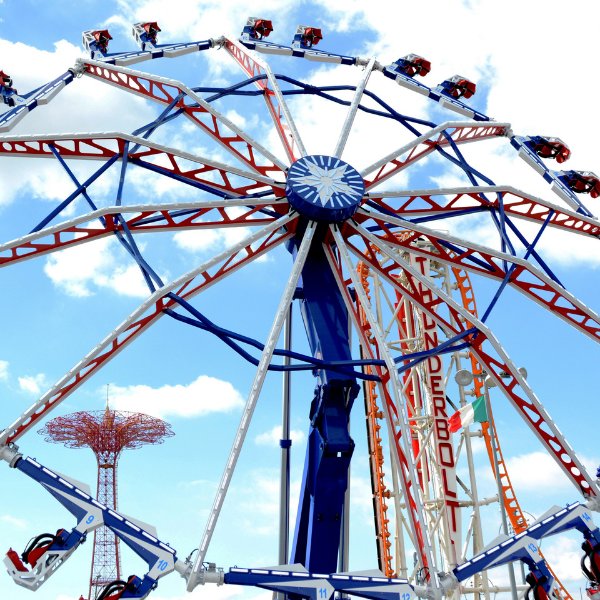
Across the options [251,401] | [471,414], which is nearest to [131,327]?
[251,401]

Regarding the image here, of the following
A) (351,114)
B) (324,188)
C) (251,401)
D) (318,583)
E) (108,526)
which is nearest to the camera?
(318,583)

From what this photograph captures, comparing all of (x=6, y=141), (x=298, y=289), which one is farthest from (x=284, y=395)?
(x=6, y=141)

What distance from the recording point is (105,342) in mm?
20109

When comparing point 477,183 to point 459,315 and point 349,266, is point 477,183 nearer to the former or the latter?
point 459,315

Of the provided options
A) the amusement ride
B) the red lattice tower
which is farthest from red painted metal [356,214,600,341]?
the red lattice tower

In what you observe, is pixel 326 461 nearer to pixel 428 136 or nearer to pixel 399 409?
pixel 399 409

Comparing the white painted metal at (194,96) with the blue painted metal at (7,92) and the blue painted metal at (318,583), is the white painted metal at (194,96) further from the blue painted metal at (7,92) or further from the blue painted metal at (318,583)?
the blue painted metal at (318,583)

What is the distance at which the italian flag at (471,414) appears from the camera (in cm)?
Answer: 2965

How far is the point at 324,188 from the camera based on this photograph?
77.3 feet

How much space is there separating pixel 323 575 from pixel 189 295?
7.70 metres

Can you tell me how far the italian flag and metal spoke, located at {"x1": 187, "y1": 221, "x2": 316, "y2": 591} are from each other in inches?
396

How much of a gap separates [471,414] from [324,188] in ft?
34.1

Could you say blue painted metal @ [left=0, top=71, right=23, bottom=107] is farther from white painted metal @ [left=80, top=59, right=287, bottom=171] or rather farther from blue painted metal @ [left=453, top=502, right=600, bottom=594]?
blue painted metal @ [left=453, top=502, right=600, bottom=594]

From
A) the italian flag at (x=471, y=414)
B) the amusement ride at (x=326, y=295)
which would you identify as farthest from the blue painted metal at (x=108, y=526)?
the italian flag at (x=471, y=414)
